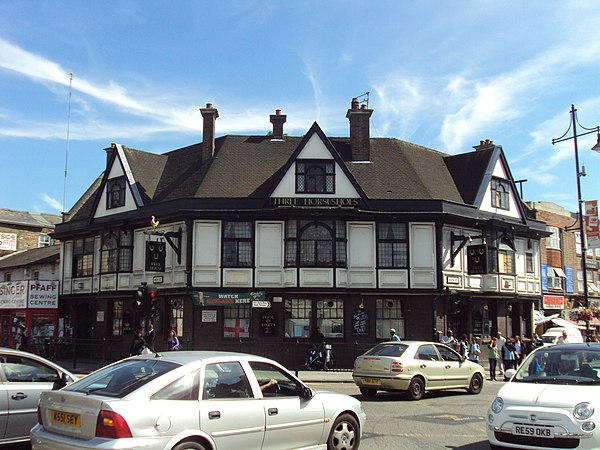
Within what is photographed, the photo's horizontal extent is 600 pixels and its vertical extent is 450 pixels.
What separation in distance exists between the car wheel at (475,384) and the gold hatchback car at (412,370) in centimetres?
6

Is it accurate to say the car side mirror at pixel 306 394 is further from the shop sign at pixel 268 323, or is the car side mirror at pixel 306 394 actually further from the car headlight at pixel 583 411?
the shop sign at pixel 268 323

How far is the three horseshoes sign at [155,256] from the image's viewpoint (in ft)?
90.1

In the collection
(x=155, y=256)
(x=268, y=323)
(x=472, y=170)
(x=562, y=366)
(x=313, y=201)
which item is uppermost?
(x=472, y=170)

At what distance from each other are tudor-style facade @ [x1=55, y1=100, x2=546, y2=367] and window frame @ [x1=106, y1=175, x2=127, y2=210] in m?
0.86

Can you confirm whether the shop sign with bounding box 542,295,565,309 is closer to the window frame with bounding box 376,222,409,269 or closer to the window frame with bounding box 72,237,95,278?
the window frame with bounding box 376,222,409,269

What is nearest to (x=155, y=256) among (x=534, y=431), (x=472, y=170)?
(x=472, y=170)

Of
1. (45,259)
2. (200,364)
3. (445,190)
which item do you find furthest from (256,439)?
(45,259)

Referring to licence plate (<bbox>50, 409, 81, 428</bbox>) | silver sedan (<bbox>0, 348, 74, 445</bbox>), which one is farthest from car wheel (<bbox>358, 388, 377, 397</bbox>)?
licence plate (<bbox>50, 409, 81, 428</bbox>)

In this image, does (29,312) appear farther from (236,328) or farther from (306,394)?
(306,394)

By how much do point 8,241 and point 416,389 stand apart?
42.0 metres

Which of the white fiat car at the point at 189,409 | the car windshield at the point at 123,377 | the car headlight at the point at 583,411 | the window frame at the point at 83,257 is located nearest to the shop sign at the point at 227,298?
the window frame at the point at 83,257

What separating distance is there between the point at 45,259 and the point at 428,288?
75.9 ft

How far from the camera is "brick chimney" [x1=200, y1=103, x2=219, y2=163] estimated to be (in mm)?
31531

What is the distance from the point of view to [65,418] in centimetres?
687
